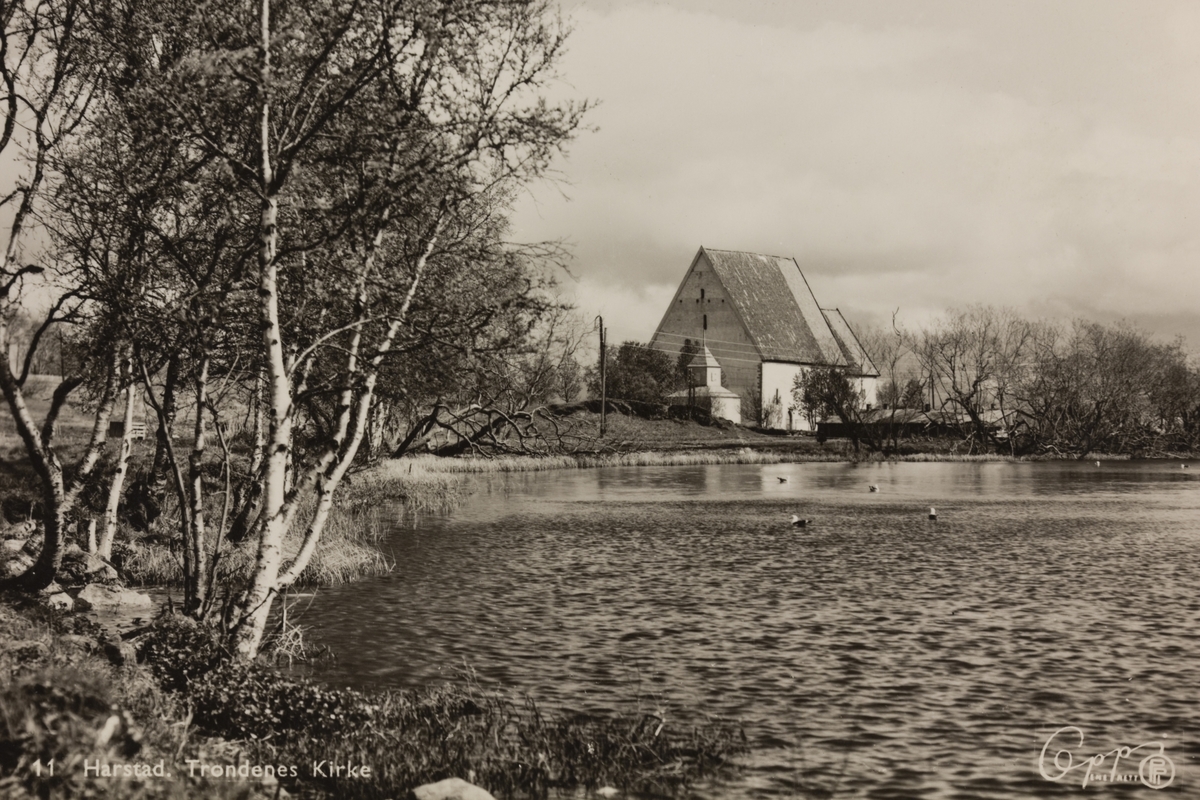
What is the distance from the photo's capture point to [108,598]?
16.4m

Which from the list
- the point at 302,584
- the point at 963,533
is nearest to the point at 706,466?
the point at 963,533

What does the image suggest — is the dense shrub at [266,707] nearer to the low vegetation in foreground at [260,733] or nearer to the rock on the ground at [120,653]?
the low vegetation in foreground at [260,733]

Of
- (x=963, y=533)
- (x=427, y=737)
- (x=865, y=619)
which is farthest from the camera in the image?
(x=963, y=533)

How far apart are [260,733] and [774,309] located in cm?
10400

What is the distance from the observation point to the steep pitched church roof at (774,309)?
352ft

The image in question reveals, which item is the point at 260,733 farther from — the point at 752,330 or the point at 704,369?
the point at 752,330

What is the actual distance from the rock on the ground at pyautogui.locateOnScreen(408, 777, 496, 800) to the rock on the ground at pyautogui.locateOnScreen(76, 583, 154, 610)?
8.97 metres

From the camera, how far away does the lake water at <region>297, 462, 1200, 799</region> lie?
10.6 m

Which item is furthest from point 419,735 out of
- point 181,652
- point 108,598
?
point 108,598

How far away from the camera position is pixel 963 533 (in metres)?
29.6

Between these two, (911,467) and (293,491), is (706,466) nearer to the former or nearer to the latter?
(911,467)


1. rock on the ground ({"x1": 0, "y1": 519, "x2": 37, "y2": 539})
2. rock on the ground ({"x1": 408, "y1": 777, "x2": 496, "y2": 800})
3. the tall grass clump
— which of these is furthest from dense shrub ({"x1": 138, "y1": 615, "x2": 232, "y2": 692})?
rock on the ground ({"x1": 0, "y1": 519, "x2": 37, "y2": 539})

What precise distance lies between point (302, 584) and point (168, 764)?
40.9 feet

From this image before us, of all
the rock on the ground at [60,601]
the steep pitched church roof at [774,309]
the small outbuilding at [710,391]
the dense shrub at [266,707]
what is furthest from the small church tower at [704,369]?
the dense shrub at [266,707]
